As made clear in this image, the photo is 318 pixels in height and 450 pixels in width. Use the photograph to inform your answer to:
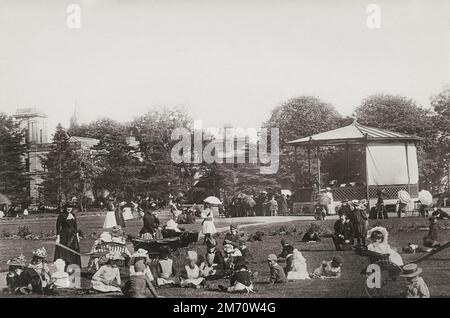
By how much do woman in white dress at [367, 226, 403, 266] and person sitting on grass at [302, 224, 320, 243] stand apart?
1.11 m

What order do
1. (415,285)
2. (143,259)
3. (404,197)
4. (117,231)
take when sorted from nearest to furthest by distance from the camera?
(415,285) → (143,259) → (117,231) → (404,197)

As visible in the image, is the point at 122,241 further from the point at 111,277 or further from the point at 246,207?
the point at 246,207

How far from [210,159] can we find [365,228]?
144 inches

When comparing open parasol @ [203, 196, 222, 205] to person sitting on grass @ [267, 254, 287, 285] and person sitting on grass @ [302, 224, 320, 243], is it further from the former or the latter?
person sitting on grass @ [267, 254, 287, 285]

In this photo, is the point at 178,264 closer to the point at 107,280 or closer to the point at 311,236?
the point at 107,280

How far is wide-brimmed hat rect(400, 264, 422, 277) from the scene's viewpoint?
10567 millimetres

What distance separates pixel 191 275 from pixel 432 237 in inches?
193

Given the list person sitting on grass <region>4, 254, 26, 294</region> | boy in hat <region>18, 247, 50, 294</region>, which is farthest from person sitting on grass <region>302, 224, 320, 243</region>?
person sitting on grass <region>4, 254, 26, 294</region>

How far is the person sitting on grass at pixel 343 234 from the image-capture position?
12055 mm

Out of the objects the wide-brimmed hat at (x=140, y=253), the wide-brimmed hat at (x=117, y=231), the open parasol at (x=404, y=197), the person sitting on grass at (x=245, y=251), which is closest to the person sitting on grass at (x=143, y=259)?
the wide-brimmed hat at (x=140, y=253)

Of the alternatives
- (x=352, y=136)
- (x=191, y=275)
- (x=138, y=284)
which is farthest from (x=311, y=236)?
(x=138, y=284)

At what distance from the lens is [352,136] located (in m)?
14.4

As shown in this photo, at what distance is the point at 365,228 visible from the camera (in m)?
12.2
